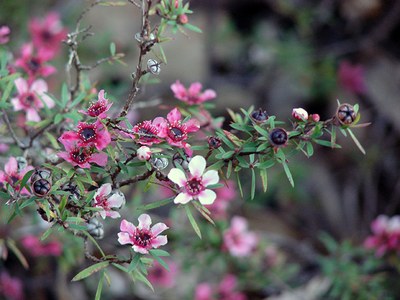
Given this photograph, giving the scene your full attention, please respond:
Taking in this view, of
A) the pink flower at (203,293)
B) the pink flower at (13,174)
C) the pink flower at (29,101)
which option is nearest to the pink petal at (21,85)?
the pink flower at (29,101)

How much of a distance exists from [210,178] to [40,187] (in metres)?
0.47

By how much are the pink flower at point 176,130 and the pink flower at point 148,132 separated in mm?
18

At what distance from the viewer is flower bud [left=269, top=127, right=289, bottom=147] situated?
5.08 ft

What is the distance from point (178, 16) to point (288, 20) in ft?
9.79

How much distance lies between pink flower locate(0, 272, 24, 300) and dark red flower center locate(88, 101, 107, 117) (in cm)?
196

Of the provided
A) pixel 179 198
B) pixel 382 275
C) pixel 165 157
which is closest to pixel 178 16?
pixel 165 157

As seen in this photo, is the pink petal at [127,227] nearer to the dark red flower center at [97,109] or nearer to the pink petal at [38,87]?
the dark red flower center at [97,109]

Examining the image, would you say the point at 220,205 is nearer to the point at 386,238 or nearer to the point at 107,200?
the point at 386,238

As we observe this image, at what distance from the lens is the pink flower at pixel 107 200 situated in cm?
164

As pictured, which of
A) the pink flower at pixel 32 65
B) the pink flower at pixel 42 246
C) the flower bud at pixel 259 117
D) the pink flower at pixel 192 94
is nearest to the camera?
the flower bud at pixel 259 117

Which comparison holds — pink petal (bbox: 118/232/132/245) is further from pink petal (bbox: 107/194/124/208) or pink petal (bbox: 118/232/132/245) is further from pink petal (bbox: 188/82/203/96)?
pink petal (bbox: 188/82/203/96)

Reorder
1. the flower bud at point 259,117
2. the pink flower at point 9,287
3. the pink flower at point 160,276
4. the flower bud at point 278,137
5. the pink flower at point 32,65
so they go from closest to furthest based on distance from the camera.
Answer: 1. the flower bud at point 278,137
2. the flower bud at point 259,117
3. the pink flower at point 32,65
4. the pink flower at point 9,287
5. the pink flower at point 160,276

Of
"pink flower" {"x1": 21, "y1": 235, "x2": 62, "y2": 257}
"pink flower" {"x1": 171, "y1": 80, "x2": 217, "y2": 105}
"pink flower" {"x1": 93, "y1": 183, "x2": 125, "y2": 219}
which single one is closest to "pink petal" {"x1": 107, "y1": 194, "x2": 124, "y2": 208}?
"pink flower" {"x1": 93, "y1": 183, "x2": 125, "y2": 219}

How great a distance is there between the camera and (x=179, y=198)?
157 cm
